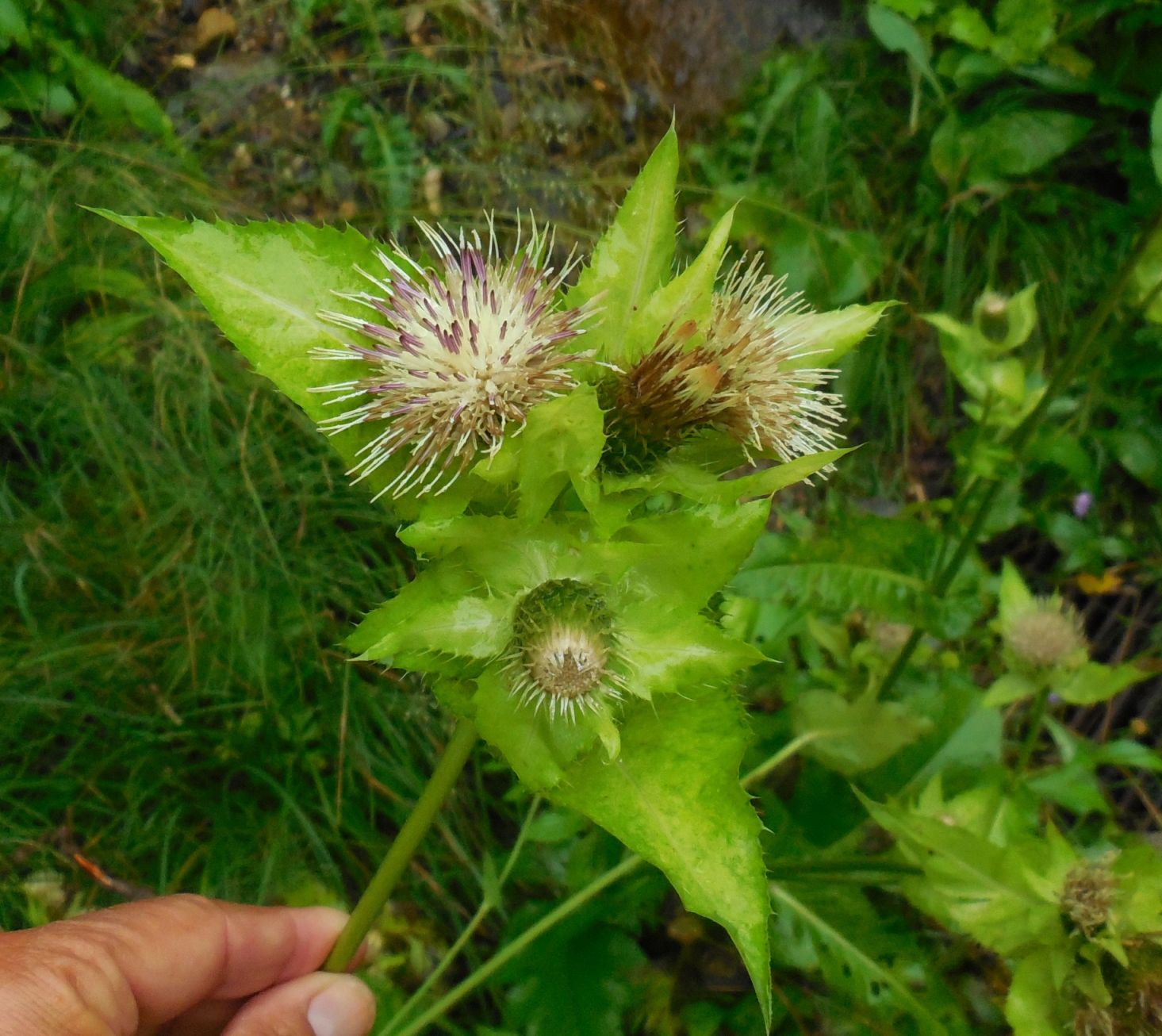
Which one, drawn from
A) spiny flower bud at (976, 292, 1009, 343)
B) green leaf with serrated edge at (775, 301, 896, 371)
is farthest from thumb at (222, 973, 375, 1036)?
spiny flower bud at (976, 292, 1009, 343)

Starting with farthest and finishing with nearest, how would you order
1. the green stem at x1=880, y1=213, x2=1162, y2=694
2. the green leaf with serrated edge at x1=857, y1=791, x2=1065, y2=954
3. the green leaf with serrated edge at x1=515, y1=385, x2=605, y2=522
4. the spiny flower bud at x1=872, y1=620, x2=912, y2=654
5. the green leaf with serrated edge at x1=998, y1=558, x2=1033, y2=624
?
the spiny flower bud at x1=872, y1=620, x2=912, y2=654, the green leaf with serrated edge at x1=998, y1=558, x2=1033, y2=624, the green stem at x1=880, y1=213, x2=1162, y2=694, the green leaf with serrated edge at x1=857, y1=791, x2=1065, y2=954, the green leaf with serrated edge at x1=515, y1=385, x2=605, y2=522

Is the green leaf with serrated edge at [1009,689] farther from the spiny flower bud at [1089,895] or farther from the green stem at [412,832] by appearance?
the green stem at [412,832]

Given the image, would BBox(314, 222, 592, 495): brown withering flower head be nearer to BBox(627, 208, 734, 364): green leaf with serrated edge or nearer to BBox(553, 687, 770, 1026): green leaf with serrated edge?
BBox(627, 208, 734, 364): green leaf with serrated edge

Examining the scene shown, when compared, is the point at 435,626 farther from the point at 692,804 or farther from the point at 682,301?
the point at 682,301

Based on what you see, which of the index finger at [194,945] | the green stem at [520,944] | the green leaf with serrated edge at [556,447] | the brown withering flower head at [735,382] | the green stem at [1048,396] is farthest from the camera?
the green stem at [520,944]

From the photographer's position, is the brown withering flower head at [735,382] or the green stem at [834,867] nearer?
the brown withering flower head at [735,382]

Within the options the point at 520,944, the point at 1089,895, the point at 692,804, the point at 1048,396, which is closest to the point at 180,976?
the point at 520,944

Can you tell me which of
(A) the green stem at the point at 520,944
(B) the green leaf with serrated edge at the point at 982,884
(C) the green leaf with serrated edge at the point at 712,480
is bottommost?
(A) the green stem at the point at 520,944

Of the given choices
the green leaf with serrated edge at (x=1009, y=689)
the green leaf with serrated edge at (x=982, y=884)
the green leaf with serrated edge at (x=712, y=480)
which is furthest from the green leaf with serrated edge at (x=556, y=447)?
the green leaf with serrated edge at (x=1009, y=689)
